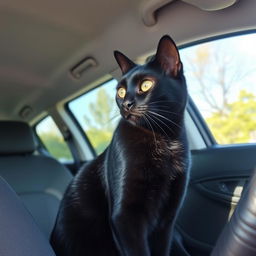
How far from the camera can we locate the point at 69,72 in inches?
82.3

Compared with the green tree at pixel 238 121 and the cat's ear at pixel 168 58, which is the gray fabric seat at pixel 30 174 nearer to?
the green tree at pixel 238 121

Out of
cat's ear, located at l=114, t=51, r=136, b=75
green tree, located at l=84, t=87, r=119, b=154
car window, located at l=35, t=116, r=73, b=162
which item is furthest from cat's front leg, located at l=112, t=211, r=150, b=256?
car window, located at l=35, t=116, r=73, b=162

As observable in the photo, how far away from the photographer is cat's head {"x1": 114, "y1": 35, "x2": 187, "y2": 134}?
47.3 inches

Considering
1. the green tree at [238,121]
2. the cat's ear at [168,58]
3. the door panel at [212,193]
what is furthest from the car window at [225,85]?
the cat's ear at [168,58]

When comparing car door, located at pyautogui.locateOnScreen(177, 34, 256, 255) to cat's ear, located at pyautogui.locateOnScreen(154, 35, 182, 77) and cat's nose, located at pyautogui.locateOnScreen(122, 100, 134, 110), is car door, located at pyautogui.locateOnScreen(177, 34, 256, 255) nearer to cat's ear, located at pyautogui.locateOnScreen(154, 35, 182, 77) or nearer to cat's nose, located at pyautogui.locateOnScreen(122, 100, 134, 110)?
cat's ear, located at pyautogui.locateOnScreen(154, 35, 182, 77)

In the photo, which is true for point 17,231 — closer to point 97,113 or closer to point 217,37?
point 217,37

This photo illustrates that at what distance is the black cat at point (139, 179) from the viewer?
1141mm

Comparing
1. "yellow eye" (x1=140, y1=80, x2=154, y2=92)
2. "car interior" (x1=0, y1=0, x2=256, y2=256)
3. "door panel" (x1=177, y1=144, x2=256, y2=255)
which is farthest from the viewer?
"door panel" (x1=177, y1=144, x2=256, y2=255)

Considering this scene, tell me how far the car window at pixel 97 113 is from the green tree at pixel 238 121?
25.4 inches

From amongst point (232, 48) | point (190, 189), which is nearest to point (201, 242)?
point (190, 189)

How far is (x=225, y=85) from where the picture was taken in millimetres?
1677

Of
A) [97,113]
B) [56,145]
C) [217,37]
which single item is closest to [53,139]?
[56,145]

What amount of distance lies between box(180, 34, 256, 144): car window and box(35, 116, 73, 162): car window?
154 centimetres

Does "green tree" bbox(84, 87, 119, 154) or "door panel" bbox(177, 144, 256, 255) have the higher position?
"green tree" bbox(84, 87, 119, 154)
